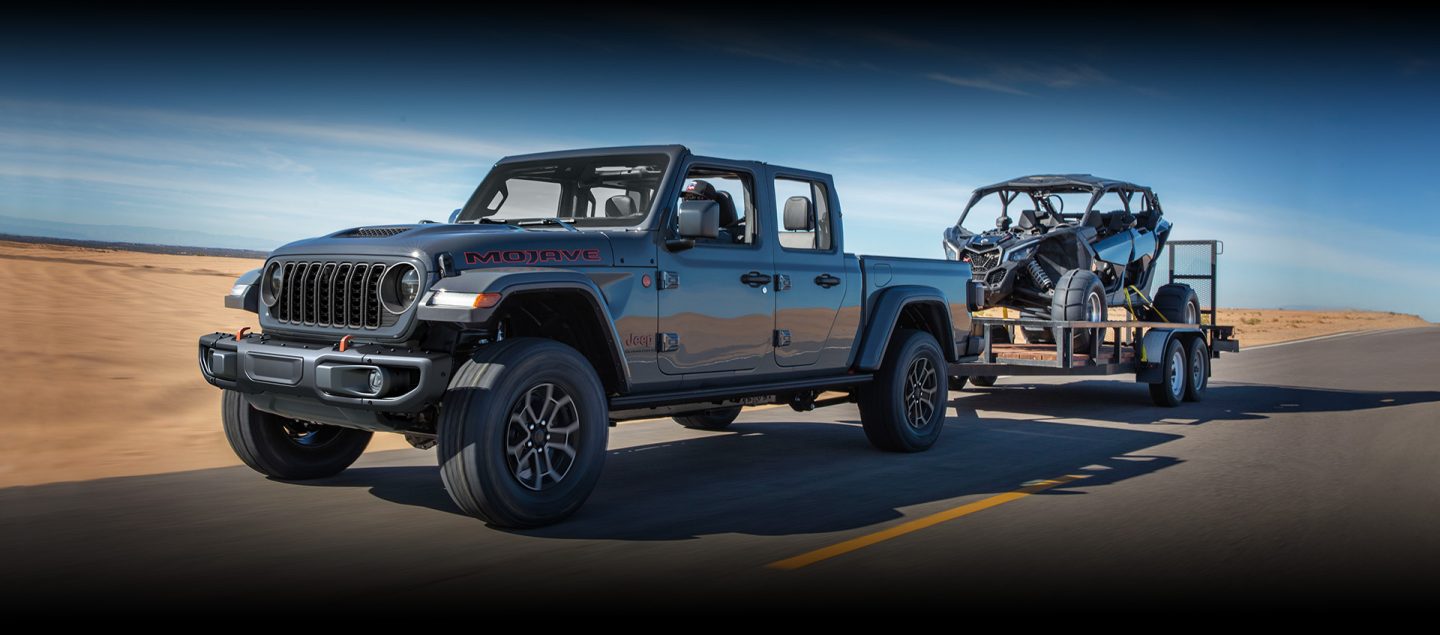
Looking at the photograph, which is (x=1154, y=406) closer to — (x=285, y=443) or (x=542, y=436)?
(x=542, y=436)

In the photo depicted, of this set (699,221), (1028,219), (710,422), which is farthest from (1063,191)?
(699,221)

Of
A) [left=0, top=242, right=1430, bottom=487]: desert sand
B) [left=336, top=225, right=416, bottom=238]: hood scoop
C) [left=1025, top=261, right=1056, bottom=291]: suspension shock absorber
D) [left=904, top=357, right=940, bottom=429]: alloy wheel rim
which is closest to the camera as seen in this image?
[left=336, top=225, right=416, bottom=238]: hood scoop

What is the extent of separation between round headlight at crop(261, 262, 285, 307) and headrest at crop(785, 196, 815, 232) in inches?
127

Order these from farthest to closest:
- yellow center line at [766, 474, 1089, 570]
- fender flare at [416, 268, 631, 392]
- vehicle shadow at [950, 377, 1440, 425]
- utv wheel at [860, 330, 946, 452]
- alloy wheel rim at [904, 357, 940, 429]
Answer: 1. vehicle shadow at [950, 377, 1440, 425]
2. alloy wheel rim at [904, 357, 940, 429]
3. utv wheel at [860, 330, 946, 452]
4. fender flare at [416, 268, 631, 392]
5. yellow center line at [766, 474, 1089, 570]

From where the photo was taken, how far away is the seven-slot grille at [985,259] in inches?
563

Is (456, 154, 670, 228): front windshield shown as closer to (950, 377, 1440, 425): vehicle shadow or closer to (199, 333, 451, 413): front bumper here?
(199, 333, 451, 413): front bumper

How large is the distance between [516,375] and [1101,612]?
2.98 m

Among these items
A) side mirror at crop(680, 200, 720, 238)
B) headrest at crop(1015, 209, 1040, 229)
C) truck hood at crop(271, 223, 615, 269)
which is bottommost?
truck hood at crop(271, 223, 615, 269)

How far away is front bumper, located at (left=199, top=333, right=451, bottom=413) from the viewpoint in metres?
5.88

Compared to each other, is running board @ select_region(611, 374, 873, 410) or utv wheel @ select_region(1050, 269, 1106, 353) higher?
utv wheel @ select_region(1050, 269, 1106, 353)

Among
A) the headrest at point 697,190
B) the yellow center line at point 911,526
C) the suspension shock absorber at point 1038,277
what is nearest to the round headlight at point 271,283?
the headrest at point 697,190

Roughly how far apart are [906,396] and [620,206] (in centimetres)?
306

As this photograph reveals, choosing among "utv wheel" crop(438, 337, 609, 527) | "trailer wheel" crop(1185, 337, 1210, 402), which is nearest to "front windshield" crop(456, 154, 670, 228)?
"utv wheel" crop(438, 337, 609, 527)

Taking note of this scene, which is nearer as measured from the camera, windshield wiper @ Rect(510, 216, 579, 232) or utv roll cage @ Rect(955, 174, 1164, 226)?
windshield wiper @ Rect(510, 216, 579, 232)
